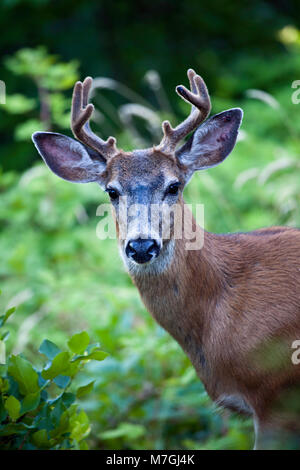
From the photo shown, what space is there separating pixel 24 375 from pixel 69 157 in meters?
1.68

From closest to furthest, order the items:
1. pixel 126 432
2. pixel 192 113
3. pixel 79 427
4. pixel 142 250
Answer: pixel 79 427, pixel 142 250, pixel 192 113, pixel 126 432

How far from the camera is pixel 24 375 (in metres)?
3.17

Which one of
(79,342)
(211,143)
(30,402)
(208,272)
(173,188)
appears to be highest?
(211,143)

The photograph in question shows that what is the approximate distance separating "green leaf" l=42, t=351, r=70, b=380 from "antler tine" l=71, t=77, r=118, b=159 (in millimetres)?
1527

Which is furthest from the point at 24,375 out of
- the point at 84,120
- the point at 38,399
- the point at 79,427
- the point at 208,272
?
the point at 84,120

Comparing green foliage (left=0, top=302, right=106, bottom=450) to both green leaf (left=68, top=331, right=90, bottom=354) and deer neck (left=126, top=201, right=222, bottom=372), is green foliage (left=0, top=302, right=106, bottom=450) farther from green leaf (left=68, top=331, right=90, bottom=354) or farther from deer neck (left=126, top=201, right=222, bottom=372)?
deer neck (left=126, top=201, right=222, bottom=372)

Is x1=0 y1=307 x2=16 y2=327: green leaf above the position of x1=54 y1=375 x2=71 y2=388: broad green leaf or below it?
above

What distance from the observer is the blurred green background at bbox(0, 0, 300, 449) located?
5.29 metres

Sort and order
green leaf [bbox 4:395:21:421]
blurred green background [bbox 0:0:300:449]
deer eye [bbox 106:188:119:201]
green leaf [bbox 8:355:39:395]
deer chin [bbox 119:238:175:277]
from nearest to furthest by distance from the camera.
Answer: green leaf [bbox 4:395:21:421] → green leaf [bbox 8:355:39:395] → deer chin [bbox 119:238:175:277] → deer eye [bbox 106:188:119:201] → blurred green background [bbox 0:0:300:449]

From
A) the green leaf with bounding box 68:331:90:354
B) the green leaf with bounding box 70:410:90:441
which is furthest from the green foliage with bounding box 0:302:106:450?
the green leaf with bounding box 70:410:90:441

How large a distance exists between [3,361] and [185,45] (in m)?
9.61

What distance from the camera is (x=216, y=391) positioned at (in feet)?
12.8

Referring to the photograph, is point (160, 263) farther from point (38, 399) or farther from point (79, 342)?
point (38, 399)

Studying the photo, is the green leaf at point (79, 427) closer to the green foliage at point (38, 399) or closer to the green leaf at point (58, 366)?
the green foliage at point (38, 399)
